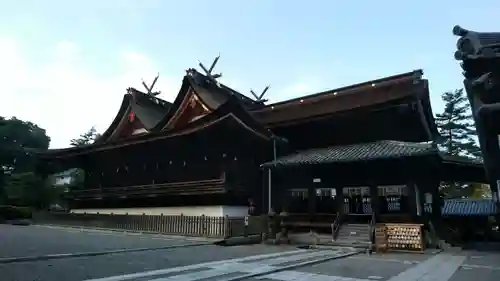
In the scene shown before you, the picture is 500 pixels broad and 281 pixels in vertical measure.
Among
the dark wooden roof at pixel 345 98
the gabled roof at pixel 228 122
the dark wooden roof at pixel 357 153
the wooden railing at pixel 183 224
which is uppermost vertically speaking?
the dark wooden roof at pixel 345 98

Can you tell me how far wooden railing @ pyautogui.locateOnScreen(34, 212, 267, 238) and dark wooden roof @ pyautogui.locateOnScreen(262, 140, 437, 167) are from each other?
10.4ft

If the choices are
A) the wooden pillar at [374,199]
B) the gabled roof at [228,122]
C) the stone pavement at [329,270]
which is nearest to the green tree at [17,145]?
the gabled roof at [228,122]

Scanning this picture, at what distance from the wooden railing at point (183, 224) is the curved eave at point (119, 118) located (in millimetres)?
7974

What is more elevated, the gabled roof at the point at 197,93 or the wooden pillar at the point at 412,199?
the gabled roof at the point at 197,93

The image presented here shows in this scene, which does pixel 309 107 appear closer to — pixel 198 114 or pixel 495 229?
pixel 198 114

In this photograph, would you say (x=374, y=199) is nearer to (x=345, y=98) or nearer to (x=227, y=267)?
(x=345, y=98)

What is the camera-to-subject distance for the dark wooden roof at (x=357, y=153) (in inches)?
575

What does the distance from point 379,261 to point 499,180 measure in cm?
590

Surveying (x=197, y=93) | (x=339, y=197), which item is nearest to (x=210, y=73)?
(x=197, y=93)

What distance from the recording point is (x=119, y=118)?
2928 centimetres

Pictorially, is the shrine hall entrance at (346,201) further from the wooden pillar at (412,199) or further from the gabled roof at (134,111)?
the gabled roof at (134,111)

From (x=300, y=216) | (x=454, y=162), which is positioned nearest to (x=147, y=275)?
(x=300, y=216)

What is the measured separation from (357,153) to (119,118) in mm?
19708

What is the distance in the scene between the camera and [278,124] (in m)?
20.7
